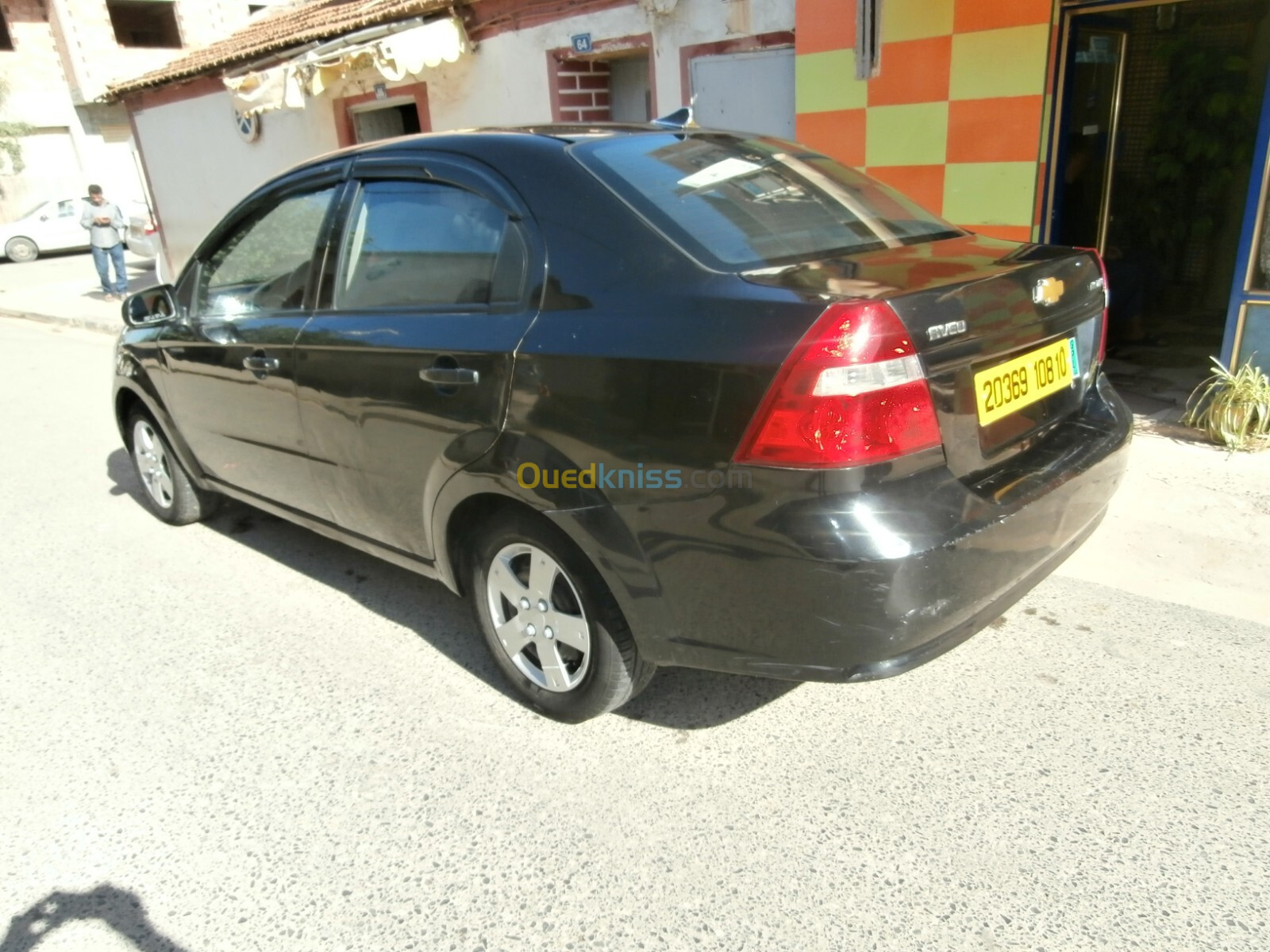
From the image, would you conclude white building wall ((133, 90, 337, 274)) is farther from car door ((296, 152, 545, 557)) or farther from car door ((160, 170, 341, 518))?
car door ((296, 152, 545, 557))

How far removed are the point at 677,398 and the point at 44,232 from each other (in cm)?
2429

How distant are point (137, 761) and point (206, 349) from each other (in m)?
1.63

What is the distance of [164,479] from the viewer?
4.47 metres

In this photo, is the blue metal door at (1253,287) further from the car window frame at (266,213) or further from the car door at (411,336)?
the car window frame at (266,213)

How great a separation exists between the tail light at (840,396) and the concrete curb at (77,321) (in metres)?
10.7

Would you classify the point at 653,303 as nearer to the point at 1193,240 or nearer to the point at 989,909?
the point at 989,909

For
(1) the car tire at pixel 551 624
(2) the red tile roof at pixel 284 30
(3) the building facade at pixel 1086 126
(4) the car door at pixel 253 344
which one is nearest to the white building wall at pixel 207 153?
(2) the red tile roof at pixel 284 30

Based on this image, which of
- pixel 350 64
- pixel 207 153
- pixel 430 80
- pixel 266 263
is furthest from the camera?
pixel 207 153

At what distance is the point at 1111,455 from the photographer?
260cm

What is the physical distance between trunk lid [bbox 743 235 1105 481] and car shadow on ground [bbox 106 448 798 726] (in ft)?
3.57

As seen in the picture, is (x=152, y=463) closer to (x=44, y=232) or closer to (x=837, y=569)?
(x=837, y=569)

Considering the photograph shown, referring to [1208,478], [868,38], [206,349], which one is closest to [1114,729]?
[1208,478]

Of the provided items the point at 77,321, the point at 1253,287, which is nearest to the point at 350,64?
the point at 77,321

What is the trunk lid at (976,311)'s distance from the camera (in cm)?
207
